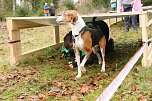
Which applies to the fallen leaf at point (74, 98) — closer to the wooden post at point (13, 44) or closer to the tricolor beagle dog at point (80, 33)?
the tricolor beagle dog at point (80, 33)

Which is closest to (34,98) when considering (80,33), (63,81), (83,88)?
(83,88)

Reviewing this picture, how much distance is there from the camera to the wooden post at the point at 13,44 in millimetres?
7727

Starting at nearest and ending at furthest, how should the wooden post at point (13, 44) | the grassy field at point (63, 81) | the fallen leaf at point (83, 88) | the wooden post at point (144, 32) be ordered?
the grassy field at point (63, 81) → the fallen leaf at point (83, 88) → the wooden post at point (144, 32) → the wooden post at point (13, 44)

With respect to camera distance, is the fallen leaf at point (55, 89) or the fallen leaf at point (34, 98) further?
the fallen leaf at point (55, 89)

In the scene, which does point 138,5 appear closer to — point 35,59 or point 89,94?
point 35,59

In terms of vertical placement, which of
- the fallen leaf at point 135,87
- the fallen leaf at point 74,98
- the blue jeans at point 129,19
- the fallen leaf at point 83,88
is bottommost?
the fallen leaf at point 74,98

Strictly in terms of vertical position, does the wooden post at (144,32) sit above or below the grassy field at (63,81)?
above

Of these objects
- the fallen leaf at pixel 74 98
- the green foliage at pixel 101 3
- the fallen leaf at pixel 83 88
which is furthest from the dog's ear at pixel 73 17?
the green foliage at pixel 101 3

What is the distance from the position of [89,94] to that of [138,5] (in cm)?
502

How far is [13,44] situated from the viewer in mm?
7809

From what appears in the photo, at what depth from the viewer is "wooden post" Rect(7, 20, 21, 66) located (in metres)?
7.73

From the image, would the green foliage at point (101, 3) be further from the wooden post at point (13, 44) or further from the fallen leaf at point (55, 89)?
the fallen leaf at point (55, 89)

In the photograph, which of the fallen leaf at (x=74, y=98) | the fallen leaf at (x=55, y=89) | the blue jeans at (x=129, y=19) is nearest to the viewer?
the fallen leaf at (x=74, y=98)

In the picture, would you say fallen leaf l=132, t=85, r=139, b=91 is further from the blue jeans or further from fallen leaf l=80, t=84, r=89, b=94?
the blue jeans
